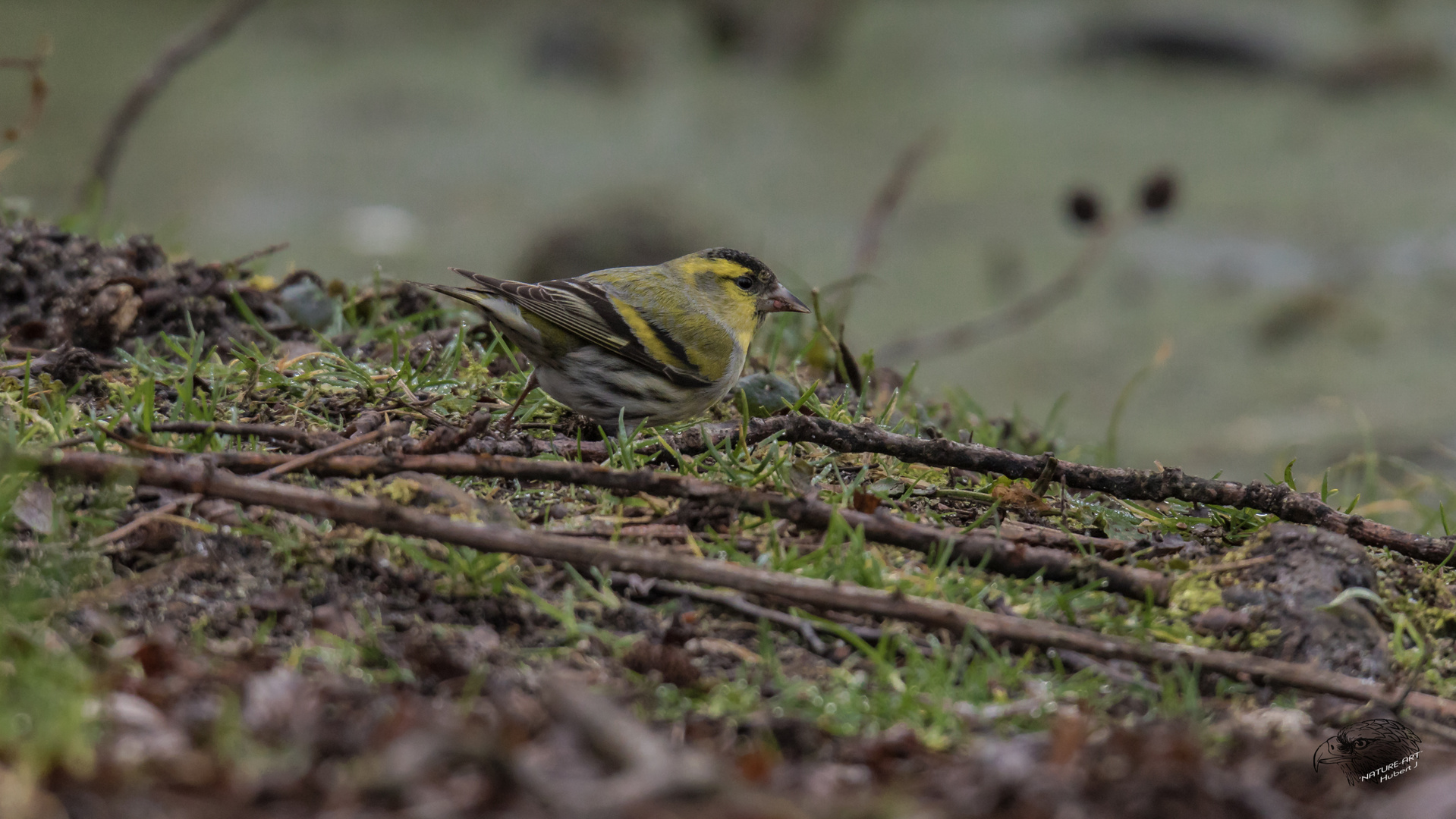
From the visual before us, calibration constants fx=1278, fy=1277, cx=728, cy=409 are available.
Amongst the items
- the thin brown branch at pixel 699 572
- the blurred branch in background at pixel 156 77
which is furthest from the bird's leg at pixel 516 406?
the blurred branch in background at pixel 156 77

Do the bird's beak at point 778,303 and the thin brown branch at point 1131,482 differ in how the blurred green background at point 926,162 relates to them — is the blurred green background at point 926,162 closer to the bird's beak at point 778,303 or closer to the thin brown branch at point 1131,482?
the bird's beak at point 778,303

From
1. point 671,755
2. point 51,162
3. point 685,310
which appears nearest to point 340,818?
point 671,755

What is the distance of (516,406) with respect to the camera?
12.8 ft

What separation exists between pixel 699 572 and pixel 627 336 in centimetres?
186

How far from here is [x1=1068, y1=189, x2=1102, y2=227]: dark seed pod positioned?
22.2 ft

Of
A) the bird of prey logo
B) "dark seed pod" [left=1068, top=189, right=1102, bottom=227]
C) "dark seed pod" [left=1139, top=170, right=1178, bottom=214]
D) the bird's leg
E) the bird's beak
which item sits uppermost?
"dark seed pod" [left=1139, top=170, right=1178, bottom=214]


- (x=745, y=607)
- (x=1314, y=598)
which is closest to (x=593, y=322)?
(x=745, y=607)

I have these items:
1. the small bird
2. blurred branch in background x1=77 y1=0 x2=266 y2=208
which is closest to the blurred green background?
blurred branch in background x1=77 y1=0 x2=266 y2=208

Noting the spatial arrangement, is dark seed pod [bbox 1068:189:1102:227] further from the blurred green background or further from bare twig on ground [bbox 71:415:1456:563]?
bare twig on ground [bbox 71:415:1456:563]

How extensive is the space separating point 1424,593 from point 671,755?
2.17 meters

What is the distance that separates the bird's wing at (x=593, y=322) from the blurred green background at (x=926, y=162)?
226 inches

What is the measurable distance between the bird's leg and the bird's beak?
43.0 inches

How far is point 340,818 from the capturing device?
1.75m

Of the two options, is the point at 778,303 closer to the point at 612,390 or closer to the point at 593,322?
the point at 593,322
